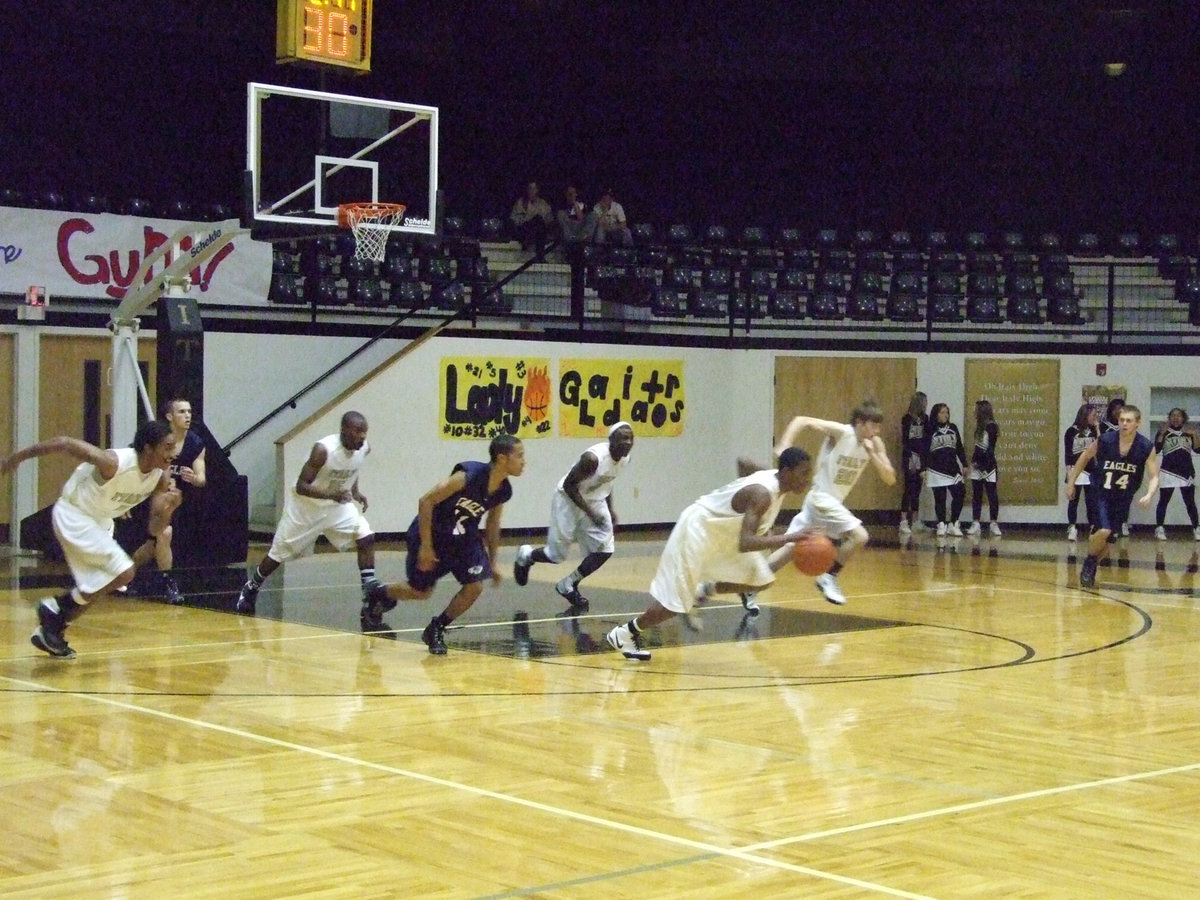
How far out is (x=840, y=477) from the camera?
45.0 feet

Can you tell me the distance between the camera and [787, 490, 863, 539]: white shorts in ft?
43.8

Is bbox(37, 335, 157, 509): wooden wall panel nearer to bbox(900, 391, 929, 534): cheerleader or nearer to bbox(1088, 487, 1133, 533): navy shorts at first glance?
bbox(900, 391, 929, 534): cheerleader

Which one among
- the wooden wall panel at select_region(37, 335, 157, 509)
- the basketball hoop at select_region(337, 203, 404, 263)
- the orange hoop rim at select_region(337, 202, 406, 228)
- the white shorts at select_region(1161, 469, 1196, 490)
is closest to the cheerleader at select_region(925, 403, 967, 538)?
the white shorts at select_region(1161, 469, 1196, 490)

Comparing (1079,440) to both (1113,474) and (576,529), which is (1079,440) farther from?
(576,529)

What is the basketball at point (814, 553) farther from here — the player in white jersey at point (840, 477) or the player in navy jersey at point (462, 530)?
the player in white jersey at point (840, 477)

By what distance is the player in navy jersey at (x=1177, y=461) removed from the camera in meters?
20.9

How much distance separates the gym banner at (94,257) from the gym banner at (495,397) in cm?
264

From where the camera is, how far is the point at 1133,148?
2658cm

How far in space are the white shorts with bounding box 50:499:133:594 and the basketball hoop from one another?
4440 millimetres

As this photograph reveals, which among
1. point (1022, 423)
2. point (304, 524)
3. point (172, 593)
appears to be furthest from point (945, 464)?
point (172, 593)

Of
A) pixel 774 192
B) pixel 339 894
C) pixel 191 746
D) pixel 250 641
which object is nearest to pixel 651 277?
pixel 774 192

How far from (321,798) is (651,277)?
1597cm

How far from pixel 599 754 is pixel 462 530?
10.4ft

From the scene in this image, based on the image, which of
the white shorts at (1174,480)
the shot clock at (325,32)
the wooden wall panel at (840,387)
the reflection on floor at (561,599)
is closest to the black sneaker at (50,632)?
the reflection on floor at (561,599)
